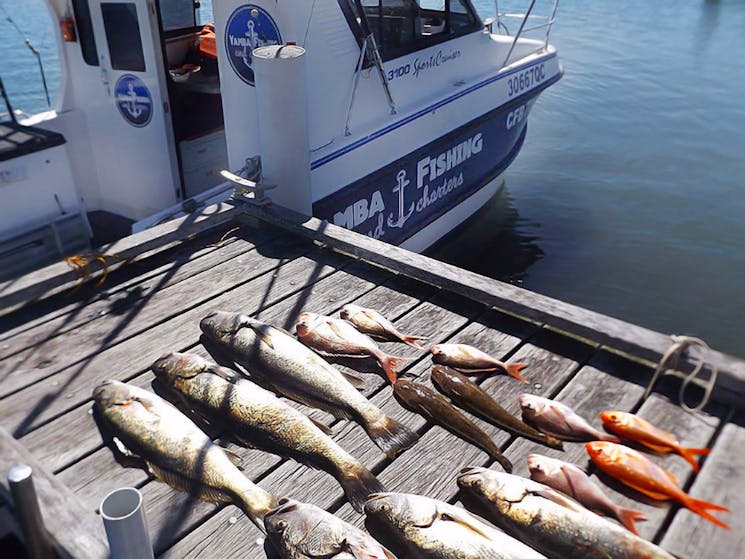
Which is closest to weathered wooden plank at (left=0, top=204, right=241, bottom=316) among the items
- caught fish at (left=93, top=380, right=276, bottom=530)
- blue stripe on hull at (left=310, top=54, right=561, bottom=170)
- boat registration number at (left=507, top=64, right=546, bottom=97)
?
blue stripe on hull at (left=310, top=54, right=561, bottom=170)

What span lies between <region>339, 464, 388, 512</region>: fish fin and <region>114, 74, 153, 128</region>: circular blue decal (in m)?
4.06

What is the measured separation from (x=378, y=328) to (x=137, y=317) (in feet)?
4.48

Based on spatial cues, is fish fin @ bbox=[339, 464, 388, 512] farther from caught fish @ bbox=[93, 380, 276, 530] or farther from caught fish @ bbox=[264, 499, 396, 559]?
caught fish @ bbox=[93, 380, 276, 530]

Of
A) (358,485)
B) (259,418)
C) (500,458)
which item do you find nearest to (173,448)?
(259,418)

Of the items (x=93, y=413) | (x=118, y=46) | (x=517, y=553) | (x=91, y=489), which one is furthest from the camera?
(x=118, y=46)

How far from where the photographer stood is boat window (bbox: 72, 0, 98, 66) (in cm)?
552

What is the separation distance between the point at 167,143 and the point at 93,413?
3.20 meters

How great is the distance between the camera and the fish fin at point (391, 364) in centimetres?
307

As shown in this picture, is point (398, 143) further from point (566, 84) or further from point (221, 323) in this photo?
point (566, 84)

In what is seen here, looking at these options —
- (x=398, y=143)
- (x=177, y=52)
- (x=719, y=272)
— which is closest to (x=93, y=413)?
(x=398, y=143)

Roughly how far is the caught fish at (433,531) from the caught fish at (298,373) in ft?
1.24

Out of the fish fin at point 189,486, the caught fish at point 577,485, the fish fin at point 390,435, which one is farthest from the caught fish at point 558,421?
the fish fin at point 189,486

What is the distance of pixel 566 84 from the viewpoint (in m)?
14.5

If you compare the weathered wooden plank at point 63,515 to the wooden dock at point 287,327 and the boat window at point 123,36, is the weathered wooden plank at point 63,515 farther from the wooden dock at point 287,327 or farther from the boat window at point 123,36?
the boat window at point 123,36
